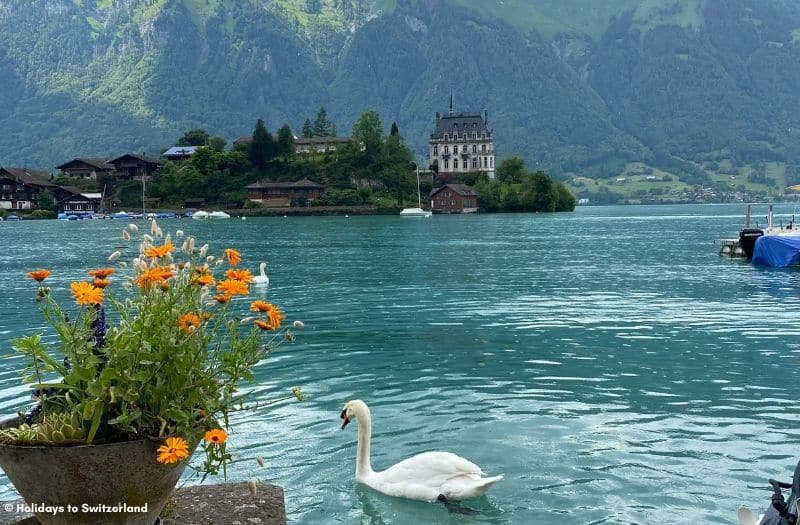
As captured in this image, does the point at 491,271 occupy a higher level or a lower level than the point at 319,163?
lower

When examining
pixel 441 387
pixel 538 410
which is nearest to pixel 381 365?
pixel 441 387

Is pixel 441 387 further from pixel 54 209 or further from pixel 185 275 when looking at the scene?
pixel 54 209

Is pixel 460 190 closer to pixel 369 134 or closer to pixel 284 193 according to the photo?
pixel 369 134

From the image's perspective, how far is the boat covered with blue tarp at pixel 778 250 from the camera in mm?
45750

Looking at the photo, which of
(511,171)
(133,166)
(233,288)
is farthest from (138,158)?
(233,288)

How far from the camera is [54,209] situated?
17938 centimetres

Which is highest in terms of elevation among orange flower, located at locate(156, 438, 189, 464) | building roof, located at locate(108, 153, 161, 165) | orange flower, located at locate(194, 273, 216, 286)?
building roof, located at locate(108, 153, 161, 165)

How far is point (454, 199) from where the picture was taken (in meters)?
176

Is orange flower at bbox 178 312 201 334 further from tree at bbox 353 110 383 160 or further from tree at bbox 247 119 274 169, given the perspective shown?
tree at bbox 247 119 274 169

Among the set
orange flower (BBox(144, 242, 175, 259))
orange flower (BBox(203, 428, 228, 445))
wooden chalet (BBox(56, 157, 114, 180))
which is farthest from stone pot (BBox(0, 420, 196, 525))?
wooden chalet (BBox(56, 157, 114, 180))

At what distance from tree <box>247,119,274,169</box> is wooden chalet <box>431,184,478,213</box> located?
40.0 metres

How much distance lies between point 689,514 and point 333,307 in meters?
20.1

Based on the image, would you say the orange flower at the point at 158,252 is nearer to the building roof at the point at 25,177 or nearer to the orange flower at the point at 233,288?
the orange flower at the point at 233,288

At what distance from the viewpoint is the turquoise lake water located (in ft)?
32.1
